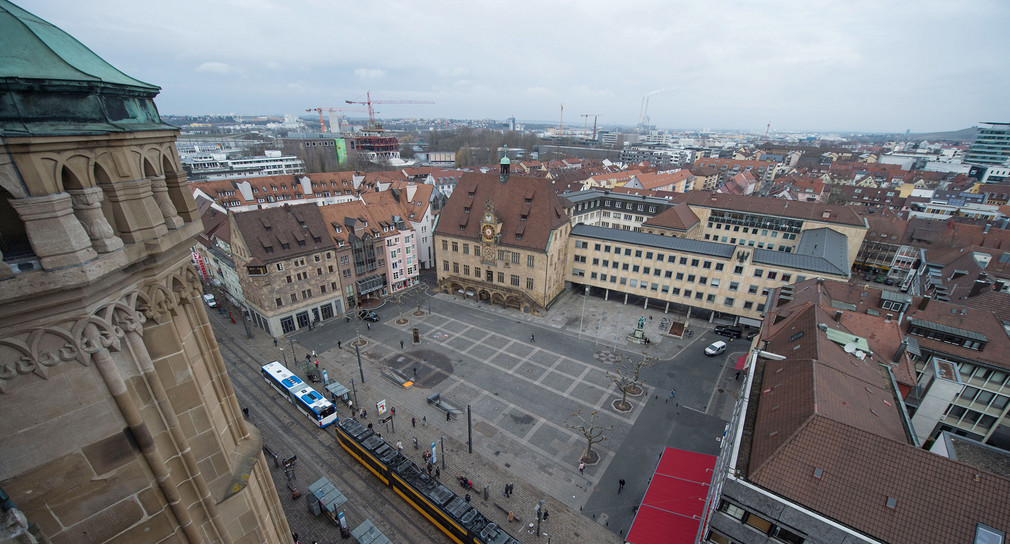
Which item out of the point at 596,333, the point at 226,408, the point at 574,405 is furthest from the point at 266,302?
the point at 226,408

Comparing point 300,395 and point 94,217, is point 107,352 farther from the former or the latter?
point 300,395

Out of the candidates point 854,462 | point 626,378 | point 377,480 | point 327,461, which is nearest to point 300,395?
point 327,461

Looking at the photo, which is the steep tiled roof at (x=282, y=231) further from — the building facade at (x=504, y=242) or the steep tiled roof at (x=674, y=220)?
the steep tiled roof at (x=674, y=220)

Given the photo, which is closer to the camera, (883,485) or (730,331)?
(883,485)

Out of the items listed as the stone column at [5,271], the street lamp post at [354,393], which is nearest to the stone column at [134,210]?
the stone column at [5,271]

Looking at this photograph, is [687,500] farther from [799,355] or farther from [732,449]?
[799,355]

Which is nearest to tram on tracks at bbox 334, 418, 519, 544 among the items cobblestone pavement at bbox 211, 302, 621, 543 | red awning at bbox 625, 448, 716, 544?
cobblestone pavement at bbox 211, 302, 621, 543

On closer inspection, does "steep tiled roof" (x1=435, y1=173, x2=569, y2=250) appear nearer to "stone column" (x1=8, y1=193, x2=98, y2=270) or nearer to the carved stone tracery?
the carved stone tracery
